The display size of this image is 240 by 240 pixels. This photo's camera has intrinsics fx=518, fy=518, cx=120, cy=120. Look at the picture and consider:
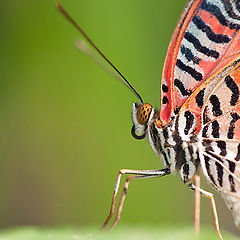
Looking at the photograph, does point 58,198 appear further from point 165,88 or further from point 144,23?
point 165,88

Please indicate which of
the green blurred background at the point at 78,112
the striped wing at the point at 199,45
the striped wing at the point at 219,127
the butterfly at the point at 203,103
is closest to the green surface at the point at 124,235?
the butterfly at the point at 203,103

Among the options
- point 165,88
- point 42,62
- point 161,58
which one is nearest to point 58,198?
point 42,62

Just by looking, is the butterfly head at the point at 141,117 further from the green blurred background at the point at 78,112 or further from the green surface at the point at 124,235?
the green blurred background at the point at 78,112

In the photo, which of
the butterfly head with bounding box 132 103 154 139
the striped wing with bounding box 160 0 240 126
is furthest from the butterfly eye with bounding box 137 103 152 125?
the striped wing with bounding box 160 0 240 126

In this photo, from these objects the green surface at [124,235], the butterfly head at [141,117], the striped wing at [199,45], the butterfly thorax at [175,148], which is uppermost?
the striped wing at [199,45]

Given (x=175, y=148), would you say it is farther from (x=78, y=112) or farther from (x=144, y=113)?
(x=78, y=112)
